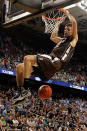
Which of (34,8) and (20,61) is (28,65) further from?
(20,61)

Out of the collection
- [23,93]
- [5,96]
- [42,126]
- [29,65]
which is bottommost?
[42,126]

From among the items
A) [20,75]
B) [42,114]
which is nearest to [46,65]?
[20,75]

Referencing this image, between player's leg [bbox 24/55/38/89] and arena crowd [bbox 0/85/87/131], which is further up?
player's leg [bbox 24/55/38/89]

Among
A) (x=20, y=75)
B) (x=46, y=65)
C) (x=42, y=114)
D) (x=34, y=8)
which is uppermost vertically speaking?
(x=34, y=8)

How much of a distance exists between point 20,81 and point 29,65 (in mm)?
368

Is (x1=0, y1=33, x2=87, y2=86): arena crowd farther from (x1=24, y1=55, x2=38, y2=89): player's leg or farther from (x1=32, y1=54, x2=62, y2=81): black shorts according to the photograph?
(x1=24, y1=55, x2=38, y2=89): player's leg

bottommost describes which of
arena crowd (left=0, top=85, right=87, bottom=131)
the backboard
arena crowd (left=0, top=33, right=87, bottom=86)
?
arena crowd (left=0, top=85, right=87, bottom=131)

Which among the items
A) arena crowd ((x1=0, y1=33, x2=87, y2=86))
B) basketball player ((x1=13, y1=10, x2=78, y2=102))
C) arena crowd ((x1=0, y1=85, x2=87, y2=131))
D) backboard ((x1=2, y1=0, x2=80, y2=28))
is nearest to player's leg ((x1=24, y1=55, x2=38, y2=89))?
basketball player ((x1=13, y1=10, x2=78, y2=102))

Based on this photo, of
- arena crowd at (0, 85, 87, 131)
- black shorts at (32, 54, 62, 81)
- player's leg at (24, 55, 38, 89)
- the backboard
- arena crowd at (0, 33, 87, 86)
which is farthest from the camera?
arena crowd at (0, 33, 87, 86)

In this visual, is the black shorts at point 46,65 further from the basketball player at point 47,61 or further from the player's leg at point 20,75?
the player's leg at point 20,75

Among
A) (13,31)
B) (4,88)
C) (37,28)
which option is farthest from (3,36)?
(4,88)

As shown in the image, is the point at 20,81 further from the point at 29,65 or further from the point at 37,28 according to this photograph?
the point at 37,28

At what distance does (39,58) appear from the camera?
342 cm

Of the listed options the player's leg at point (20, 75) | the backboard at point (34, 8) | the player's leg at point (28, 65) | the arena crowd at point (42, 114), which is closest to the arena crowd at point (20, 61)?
the arena crowd at point (42, 114)
